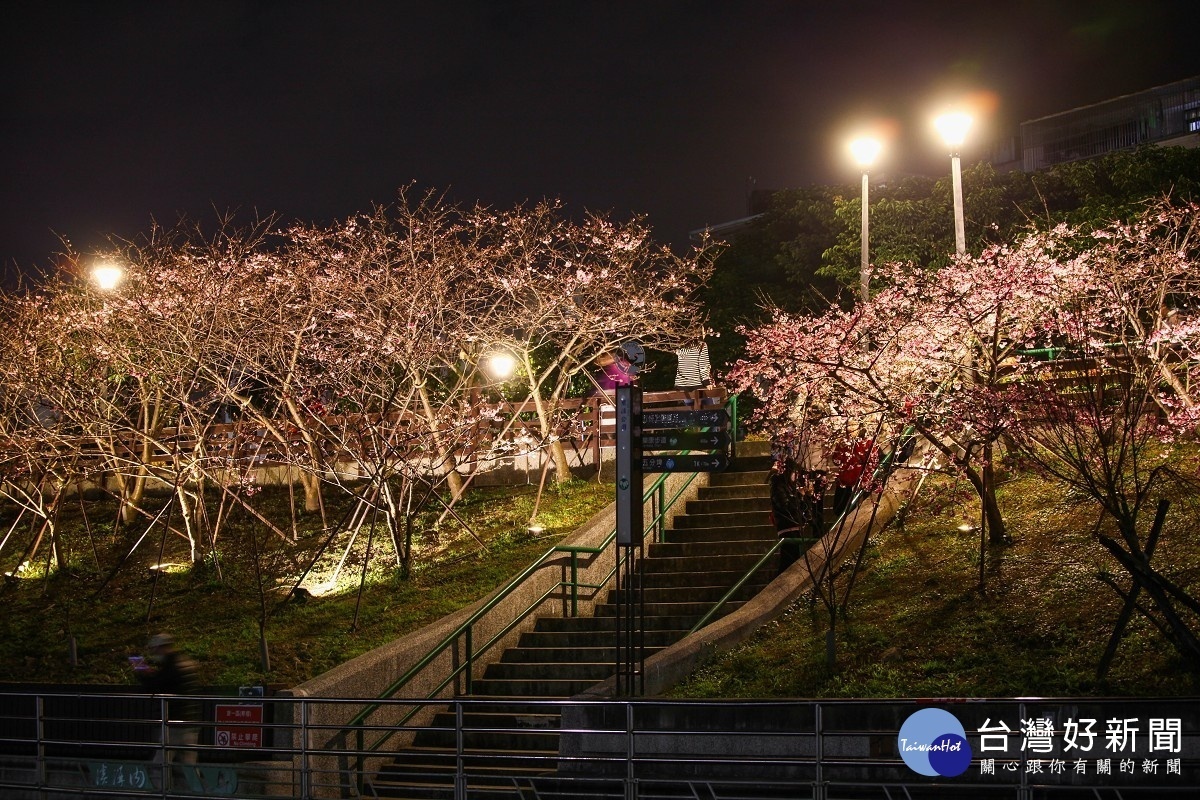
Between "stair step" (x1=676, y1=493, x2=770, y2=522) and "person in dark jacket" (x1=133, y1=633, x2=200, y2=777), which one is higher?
"stair step" (x1=676, y1=493, x2=770, y2=522)

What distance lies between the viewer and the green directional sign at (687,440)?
10680 mm

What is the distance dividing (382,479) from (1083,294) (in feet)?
33.8

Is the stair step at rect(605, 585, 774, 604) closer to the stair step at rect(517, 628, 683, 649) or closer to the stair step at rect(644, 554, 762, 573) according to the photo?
the stair step at rect(644, 554, 762, 573)

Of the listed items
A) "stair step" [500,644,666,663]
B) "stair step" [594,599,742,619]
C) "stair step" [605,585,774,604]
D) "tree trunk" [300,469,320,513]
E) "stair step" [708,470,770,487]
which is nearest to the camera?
"stair step" [500,644,666,663]

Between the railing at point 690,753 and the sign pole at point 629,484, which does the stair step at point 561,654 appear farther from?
the sign pole at point 629,484

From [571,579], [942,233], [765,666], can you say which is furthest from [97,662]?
[942,233]

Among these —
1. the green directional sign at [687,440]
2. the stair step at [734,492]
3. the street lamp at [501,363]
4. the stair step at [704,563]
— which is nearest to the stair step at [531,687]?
the stair step at [704,563]

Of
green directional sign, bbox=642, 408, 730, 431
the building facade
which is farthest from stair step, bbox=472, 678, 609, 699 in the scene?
the building facade

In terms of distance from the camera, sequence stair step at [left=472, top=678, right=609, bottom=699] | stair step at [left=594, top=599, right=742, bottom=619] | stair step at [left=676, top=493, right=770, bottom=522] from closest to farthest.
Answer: stair step at [left=472, top=678, right=609, bottom=699], stair step at [left=594, top=599, right=742, bottom=619], stair step at [left=676, top=493, right=770, bottom=522]

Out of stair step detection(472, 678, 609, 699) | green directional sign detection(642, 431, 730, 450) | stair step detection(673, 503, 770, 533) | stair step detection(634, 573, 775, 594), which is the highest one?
green directional sign detection(642, 431, 730, 450)

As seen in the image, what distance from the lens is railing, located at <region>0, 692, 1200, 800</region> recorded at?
7879mm

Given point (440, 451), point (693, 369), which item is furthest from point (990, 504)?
point (693, 369)

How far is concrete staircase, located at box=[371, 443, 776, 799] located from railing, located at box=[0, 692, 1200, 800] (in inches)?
3.6

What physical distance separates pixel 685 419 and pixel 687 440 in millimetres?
536
